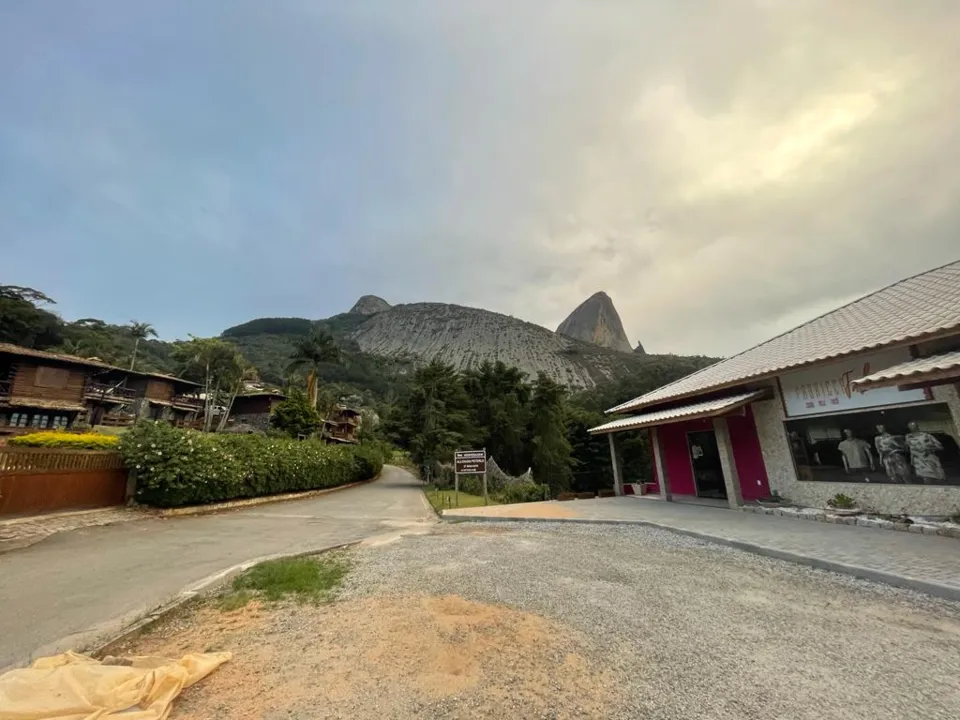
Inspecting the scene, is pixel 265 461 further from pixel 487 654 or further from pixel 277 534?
pixel 487 654

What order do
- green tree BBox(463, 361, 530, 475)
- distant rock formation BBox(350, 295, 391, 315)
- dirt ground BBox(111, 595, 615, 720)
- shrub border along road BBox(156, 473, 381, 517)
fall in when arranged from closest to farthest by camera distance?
dirt ground BBox(111, 595, 615, 720) → shrub border along road BBox(156, 473, 381, 517) → green tree BBox(463, 361, 530, 475) → distant rock formation BBox(350, 295, 391, 315)

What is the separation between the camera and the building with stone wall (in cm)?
668

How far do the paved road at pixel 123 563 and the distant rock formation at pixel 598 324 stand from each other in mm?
99876

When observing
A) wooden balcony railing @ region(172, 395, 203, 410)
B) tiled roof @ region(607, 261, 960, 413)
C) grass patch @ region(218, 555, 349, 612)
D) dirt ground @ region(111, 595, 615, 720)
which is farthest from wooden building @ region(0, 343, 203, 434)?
tiled roof @ region(607, 261, 960, 413)

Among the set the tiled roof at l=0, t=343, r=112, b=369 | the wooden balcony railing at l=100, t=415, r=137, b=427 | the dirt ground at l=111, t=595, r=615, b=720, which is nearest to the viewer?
the dirt ground at l=111, t=595, r=615, b=720

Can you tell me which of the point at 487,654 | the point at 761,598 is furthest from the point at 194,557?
the point at 761,598

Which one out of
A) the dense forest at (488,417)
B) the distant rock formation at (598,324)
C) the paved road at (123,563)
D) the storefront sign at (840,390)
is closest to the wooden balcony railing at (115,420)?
the dense forest at (488,417)

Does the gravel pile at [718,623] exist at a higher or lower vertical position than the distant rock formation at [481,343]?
lower

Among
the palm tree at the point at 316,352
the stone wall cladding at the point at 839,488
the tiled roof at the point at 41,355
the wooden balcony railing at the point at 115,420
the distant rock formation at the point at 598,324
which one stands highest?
the distant rock formation at the point at 598,324

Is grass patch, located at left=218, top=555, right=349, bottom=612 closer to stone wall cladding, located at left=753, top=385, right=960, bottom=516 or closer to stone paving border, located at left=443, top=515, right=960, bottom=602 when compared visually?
stone paving border, located at left=443, top=515, right=960, bottom=602

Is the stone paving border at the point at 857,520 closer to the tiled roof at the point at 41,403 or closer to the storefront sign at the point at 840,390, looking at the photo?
the storefront sign at the point at 840,390

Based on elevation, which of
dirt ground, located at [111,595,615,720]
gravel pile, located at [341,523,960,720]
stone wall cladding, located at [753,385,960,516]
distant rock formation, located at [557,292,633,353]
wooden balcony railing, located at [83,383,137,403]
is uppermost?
distant rock formation, located at [557,292,633,353]

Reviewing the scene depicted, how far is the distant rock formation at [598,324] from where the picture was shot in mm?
107938

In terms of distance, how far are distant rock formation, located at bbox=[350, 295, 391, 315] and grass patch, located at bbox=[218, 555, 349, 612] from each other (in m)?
120
